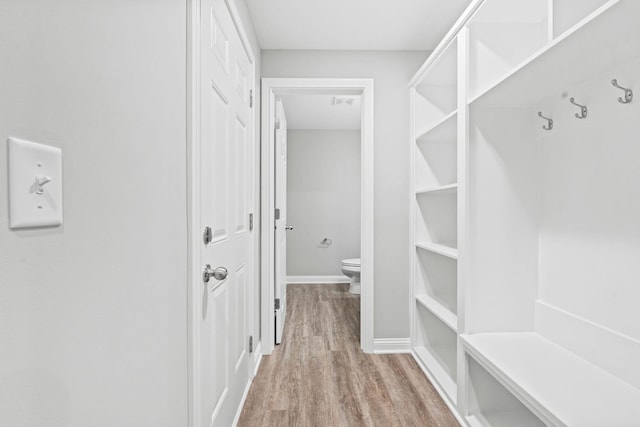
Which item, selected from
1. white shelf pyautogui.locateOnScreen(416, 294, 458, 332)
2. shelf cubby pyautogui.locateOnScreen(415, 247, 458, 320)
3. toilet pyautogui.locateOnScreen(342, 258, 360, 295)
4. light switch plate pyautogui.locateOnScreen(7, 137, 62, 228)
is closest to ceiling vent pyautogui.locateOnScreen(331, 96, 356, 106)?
toilet pyautogui.locateOnScreen(342, 258, 360, 295)

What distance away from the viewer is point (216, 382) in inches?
61.3

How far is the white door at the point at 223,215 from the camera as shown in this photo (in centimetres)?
138

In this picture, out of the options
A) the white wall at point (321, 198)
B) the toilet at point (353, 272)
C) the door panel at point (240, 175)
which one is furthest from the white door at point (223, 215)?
the white wall at point (321, 198)

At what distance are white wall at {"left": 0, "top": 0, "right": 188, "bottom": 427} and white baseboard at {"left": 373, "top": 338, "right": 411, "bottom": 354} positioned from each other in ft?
6.73

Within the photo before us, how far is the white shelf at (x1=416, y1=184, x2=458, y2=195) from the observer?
2141 mm

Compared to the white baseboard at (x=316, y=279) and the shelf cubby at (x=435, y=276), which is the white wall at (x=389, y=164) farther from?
the white baseboard at (x=316, y=279)

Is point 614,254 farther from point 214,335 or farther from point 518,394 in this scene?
point 214,335

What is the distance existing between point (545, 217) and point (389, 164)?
1310mm

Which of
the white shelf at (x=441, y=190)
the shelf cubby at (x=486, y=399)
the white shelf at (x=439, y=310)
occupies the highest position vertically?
the white shelf at (x=441, y=190)

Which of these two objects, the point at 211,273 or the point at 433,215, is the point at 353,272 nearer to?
the point at 433,215

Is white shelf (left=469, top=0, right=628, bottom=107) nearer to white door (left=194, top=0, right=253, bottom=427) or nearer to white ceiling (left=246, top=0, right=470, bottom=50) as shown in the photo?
white ceiling (left=246, top=0, right=470, bottom=50)

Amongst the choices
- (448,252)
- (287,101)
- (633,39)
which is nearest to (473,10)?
(633,39)

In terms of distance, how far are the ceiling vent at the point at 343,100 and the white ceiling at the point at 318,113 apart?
3 cm

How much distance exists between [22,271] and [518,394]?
1.57 meters
